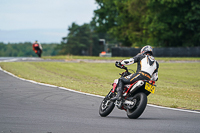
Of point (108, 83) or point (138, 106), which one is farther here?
point (108, 83)

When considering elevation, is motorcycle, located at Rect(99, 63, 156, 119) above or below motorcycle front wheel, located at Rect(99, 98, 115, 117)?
above

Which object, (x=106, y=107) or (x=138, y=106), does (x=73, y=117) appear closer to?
(x=106, y=107)

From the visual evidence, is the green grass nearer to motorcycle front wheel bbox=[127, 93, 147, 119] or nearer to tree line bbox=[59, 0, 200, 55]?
motorcycle front wheel bbox=[127, 93, 147, 119]

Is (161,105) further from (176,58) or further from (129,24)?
(129,24)

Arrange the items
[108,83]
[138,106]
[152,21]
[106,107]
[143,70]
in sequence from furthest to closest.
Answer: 1. [152,21]
2. [108,83]
3. [106,107]
4. [143,70]
5. [138,106]

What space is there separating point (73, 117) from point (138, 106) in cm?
151

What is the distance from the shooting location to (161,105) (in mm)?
10555

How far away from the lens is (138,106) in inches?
294

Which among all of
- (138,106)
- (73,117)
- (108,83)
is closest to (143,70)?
(138,106)

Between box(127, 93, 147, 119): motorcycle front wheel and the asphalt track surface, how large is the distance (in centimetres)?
15

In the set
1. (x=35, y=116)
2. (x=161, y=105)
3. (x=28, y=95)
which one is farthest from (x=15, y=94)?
(x=161, y=105)

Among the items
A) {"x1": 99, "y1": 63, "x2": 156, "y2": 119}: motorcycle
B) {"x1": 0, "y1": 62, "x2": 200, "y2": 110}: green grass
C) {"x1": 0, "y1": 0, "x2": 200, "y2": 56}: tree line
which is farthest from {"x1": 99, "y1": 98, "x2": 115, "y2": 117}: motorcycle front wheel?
{"x1": 0, "y1": 0, "x2": 200, "y2": 56}: tree line

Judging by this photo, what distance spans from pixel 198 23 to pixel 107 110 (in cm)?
4588

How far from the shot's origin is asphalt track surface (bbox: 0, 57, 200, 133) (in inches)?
249
